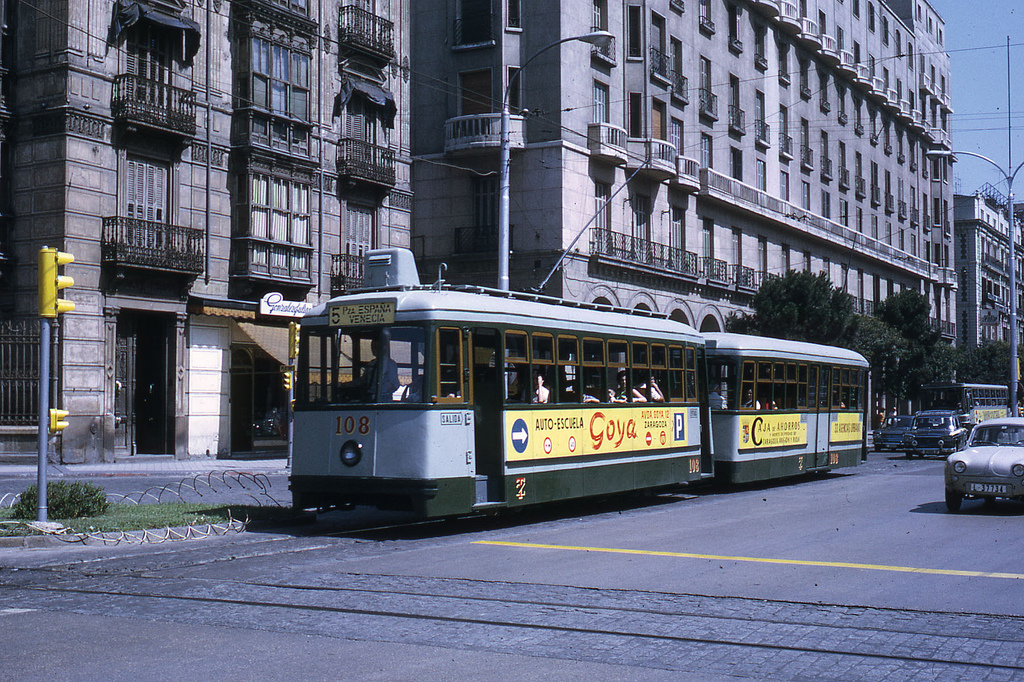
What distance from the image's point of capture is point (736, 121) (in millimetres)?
48375

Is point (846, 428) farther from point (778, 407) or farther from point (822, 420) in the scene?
point (778, 407)

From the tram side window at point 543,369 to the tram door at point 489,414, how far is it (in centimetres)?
74

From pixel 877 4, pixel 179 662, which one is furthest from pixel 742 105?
pixel 179 662

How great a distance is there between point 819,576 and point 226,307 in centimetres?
2158

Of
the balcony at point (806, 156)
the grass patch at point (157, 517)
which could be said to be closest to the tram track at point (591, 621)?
the grass patch at point (157, 517)

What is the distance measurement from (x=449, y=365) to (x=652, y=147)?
90.7ft

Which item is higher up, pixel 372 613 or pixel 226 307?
pixel 226 307

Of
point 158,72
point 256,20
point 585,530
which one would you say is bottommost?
point 585,530

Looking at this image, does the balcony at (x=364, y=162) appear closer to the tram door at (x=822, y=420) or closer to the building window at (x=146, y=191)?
the building window at (x=146, y=191)

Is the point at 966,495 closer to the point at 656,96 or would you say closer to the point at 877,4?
the point at 656,96

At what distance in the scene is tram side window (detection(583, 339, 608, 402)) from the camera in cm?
1730

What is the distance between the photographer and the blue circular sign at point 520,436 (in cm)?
1547

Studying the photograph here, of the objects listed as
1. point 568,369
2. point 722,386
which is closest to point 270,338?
point 722,386

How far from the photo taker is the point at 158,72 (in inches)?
1108
